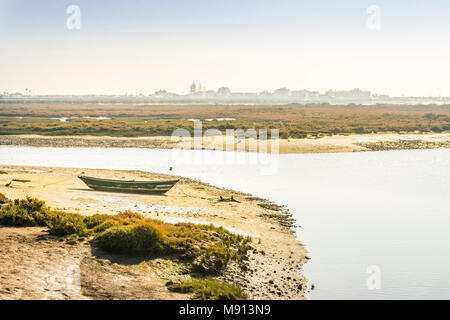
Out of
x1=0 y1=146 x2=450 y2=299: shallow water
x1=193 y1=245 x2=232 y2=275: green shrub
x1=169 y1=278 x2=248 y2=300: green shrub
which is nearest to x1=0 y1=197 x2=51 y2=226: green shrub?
x1=193 y1=245 x2=232 y2=275: green shrub

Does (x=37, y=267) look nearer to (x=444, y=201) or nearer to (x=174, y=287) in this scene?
(x=174, y=287)

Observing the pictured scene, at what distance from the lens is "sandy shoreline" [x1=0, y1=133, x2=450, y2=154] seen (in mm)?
59875

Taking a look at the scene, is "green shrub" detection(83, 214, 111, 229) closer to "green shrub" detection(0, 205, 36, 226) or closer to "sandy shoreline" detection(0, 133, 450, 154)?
"green shrub" detection(0, 205, 36, 226)

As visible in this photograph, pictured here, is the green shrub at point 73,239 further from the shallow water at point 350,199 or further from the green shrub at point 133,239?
the shallow water at point 350,199

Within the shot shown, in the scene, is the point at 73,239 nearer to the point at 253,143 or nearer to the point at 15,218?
the point at 15,218

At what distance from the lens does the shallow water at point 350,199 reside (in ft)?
56.6

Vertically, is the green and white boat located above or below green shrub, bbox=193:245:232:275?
above

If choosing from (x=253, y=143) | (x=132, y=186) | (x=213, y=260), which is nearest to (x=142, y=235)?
(x=213, y=260)

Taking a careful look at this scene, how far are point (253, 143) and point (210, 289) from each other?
4996cm

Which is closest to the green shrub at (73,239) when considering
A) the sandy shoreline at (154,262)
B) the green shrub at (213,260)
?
the sandy shoreline at (154,262)

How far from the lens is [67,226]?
17703 millimetres

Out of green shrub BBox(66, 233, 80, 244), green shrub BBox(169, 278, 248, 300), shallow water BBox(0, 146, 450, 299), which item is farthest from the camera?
shallow water BBox(0, 146, 450, 299)

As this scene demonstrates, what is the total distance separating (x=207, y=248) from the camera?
17.6m

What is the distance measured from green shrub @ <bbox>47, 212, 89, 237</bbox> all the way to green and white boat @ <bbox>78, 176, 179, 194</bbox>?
11.0m
